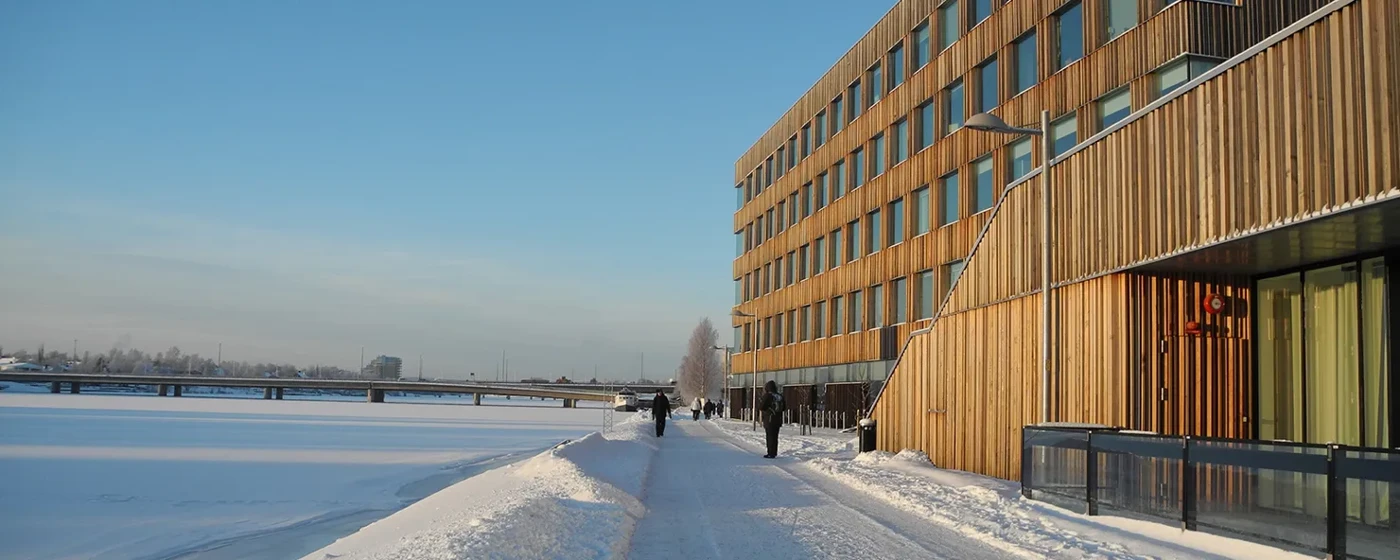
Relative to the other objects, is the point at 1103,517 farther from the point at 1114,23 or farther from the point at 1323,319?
the point at 1114,23

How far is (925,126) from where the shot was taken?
1531 inches

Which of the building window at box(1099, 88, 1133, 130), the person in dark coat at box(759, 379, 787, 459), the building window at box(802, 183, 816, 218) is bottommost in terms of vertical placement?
the person in dark coat at box(759, 379, 787, 459)

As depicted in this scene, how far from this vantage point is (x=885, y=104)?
42406mm

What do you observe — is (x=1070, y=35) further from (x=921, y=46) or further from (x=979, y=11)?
(x=921, y=46)

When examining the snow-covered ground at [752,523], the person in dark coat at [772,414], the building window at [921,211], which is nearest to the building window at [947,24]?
the building window at [921,211]

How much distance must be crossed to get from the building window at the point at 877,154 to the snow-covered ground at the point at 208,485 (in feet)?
54.1

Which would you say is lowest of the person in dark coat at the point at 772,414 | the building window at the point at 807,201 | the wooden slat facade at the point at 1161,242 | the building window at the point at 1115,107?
the person in dark coat at the point at 772,414

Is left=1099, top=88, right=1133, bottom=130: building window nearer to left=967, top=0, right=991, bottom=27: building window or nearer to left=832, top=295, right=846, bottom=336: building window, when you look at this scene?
left=967, top=0, right=991, bottom=27: building window

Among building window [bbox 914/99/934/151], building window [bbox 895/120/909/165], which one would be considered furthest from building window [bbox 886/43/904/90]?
building window [bbox 914/99/934/151]

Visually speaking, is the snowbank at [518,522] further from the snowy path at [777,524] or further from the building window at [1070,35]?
the building window at [1070,35]

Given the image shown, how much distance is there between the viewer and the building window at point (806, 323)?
171ft

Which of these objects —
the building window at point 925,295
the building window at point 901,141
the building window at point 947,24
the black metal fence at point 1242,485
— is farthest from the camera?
the building window at point 901,141

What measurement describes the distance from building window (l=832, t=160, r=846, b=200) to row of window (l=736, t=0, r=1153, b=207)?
164 centimetres

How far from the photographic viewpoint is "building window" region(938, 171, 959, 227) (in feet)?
118
